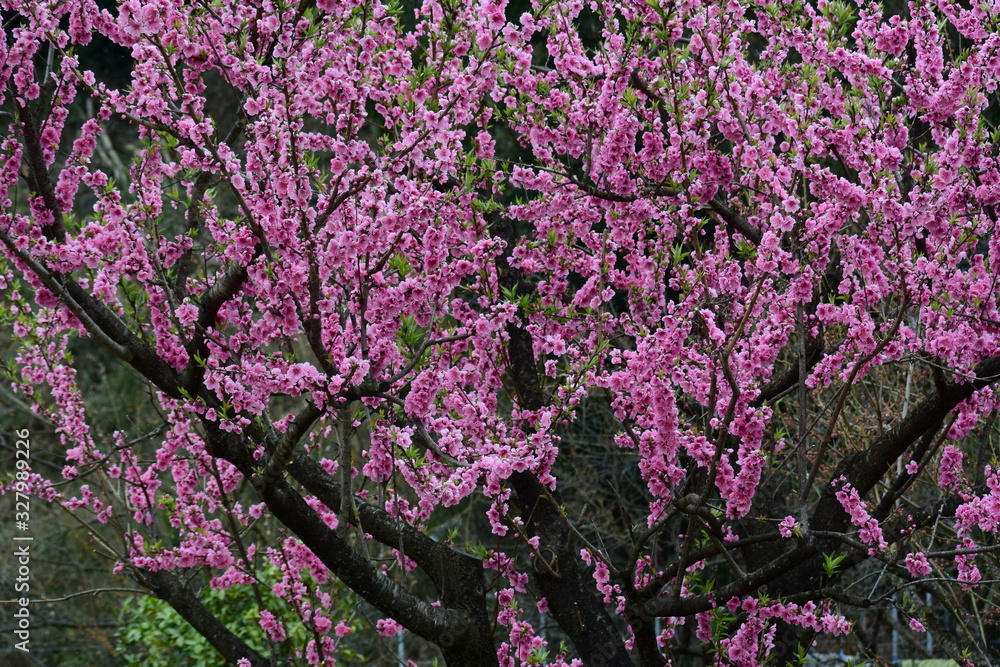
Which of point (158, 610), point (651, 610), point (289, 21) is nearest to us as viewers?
point (289, 21)

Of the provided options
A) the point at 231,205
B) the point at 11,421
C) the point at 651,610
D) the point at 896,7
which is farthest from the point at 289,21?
the point at 11,421

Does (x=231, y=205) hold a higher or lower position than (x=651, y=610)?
higher

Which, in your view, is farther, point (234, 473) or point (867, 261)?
point (234, 473)

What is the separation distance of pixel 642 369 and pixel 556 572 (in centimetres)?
125

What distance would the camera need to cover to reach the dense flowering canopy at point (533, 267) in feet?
12.3

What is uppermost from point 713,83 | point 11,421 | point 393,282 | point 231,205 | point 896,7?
point 231,205

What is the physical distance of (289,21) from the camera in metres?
3.84

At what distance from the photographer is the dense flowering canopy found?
12.3ft

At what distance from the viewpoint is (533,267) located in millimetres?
4750

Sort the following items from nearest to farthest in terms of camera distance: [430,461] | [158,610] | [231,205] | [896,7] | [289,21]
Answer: [289,21]
[430,461]
[158,610]
[896,7]
[231,205]

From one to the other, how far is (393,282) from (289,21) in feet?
4.02

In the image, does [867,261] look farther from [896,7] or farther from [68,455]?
[896,7]

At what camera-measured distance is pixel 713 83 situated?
4.18 metres

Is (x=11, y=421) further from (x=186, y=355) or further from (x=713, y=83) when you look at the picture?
(x=713, y=83)
